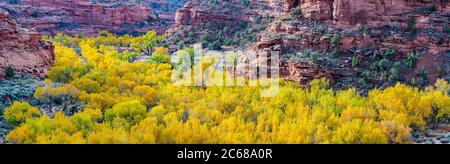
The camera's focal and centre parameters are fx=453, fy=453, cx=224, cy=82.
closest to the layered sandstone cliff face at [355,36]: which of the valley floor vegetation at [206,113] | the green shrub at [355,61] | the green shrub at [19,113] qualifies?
the green shrub at [355,61]

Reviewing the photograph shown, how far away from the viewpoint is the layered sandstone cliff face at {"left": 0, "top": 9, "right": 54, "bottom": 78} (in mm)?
32000

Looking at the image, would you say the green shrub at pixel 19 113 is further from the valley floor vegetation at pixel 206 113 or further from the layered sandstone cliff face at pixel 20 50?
the layered sandstone cliff face at pixel 20 50

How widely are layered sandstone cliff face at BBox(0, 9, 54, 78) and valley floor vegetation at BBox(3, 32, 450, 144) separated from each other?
1.35 m

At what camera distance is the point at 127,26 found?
244 ft

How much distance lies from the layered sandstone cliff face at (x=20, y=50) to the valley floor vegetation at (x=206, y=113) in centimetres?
135

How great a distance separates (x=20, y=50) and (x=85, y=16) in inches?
1603

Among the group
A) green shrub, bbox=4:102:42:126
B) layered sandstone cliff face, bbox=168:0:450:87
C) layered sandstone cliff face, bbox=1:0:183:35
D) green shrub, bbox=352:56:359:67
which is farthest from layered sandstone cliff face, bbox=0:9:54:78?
layered sandstone cliff face, bbox=1:0:183:35

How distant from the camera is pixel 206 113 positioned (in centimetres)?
2686

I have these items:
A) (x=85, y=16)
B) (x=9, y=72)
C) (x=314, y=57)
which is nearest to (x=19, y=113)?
(x=9, y=72)

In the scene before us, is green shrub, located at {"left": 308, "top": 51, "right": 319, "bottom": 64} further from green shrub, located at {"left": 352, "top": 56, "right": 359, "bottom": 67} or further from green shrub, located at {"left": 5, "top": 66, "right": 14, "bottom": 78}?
green shrub, located at {"left": 5, "top": 66, "right": 14, "bottom": 78}

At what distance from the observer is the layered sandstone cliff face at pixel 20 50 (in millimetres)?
32000

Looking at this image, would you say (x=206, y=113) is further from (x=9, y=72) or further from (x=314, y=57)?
(x=9, y=72)

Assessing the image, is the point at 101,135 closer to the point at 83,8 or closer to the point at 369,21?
the point at 369,21
